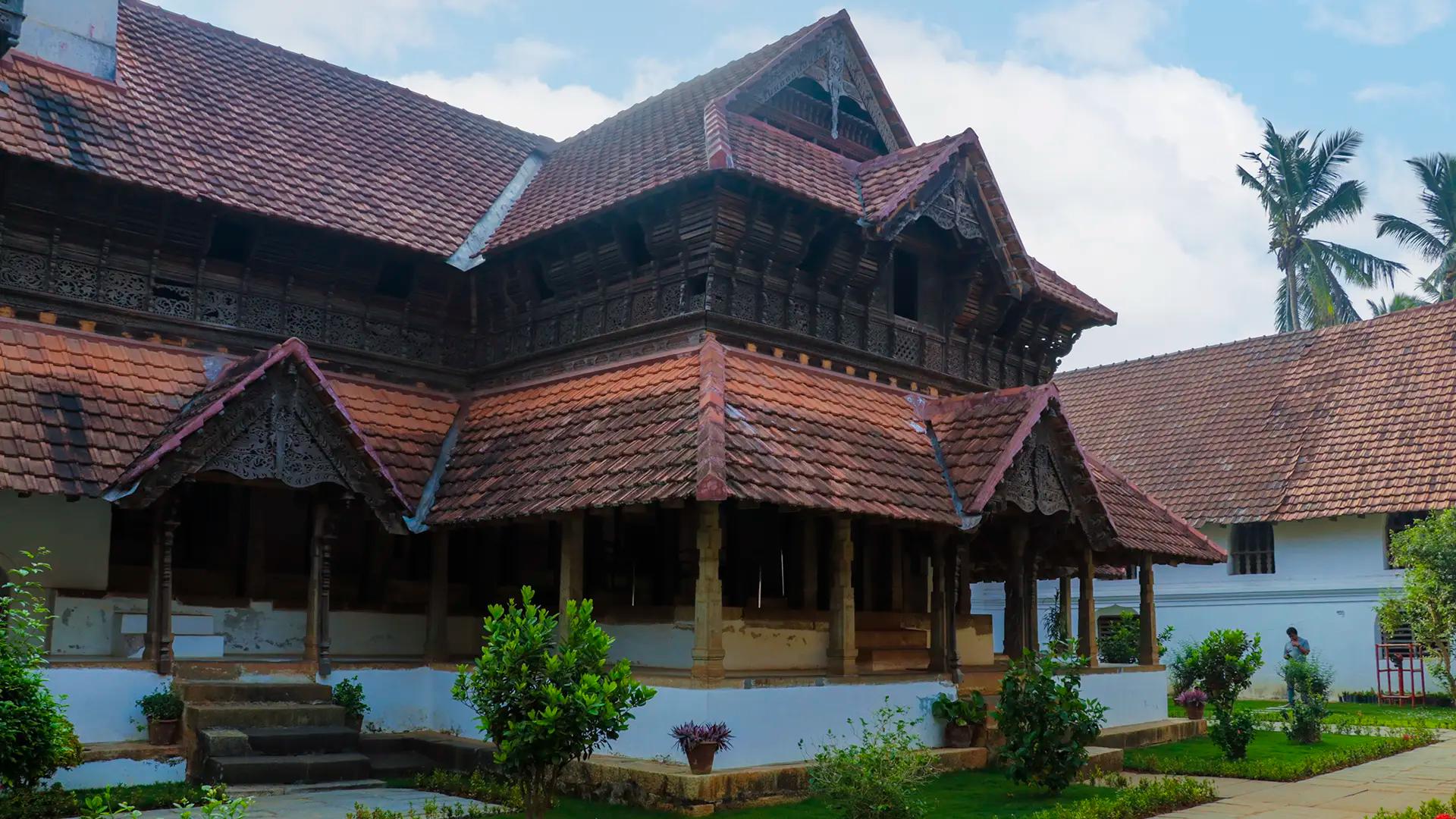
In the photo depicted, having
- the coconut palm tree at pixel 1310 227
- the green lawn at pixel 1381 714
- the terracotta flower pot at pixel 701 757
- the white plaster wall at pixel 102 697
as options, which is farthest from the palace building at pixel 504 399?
the coconut palm tree at pixel 1310 227

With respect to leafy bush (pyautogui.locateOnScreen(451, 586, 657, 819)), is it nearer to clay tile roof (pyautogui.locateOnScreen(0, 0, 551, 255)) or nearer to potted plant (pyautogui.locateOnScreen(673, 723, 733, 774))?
potted plant (pyautogui.locateOnScreen(673, 723, 733, 774))

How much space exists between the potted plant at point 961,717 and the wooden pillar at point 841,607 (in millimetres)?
1106

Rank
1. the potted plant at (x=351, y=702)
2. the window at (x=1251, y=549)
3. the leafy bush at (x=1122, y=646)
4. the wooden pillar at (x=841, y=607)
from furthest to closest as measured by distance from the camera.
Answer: the window at (x=1251, y=549)
the leafy bush at (x=1122, y=646)
the potted plant at (x=351, y=702)
the wooden pillar at (x=841, y=607)

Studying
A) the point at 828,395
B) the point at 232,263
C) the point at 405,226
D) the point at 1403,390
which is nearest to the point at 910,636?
the point at 828,395

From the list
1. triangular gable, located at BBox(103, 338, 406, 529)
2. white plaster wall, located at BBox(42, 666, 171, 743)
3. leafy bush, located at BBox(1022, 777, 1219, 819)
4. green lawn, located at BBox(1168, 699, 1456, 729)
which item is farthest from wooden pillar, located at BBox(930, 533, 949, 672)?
white plaster wall, located at BBox(42, 666, 171, 743)

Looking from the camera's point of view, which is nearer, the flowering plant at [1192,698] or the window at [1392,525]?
the flowering plant at [1192,698]

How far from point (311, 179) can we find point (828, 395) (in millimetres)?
6694

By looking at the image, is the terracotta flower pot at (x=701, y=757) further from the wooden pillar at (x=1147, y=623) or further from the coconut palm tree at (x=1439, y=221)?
the coconut palm tree at (x=1439, y=221)

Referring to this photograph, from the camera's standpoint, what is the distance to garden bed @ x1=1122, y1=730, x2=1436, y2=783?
514 inches

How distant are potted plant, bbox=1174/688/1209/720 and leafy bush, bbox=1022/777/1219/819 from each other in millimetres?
Answer: 5637

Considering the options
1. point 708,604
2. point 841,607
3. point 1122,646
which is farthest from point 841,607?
point 1122,646

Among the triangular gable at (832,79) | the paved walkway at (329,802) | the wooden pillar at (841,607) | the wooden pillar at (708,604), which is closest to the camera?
the paved walkway at (329,802)

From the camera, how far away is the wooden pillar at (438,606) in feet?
46.8

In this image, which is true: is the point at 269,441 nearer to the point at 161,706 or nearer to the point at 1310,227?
the point at 161,706
